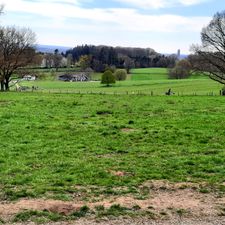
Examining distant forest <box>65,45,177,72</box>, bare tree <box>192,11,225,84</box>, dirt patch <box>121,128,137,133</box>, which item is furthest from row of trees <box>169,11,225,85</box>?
distant forest <box>65,45,177,72</box>

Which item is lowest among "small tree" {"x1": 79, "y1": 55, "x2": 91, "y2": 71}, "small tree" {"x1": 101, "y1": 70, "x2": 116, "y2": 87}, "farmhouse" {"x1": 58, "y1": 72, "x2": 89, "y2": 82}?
"farmhouse" {"x1": 58, "y1": 72, "x2": 89, "y2": 82}

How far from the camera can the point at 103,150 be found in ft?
38.1

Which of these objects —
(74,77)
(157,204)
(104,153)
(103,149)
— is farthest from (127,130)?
(74,77)

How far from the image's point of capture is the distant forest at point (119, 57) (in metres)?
124

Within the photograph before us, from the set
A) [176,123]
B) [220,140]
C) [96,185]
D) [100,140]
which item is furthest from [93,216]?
[176,123]

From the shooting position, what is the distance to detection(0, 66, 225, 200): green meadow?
28.1ft

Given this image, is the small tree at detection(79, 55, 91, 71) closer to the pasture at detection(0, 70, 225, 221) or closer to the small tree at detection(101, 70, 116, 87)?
the small tree at detection(101, 70, 116, 87)

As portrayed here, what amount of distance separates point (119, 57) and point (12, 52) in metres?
73.0

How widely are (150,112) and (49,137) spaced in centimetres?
784

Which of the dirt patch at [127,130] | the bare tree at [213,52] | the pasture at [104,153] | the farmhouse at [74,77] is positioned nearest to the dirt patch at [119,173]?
the pasture at [104,153]

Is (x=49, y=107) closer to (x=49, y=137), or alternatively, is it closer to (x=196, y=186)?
(x=49, y=137)

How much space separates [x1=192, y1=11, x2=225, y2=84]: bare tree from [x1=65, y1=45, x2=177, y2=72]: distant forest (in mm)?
70716

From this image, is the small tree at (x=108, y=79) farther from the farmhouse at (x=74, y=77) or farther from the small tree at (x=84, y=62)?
the small tree at (x=84, y=62)

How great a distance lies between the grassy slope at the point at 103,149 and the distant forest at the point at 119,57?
337ft
